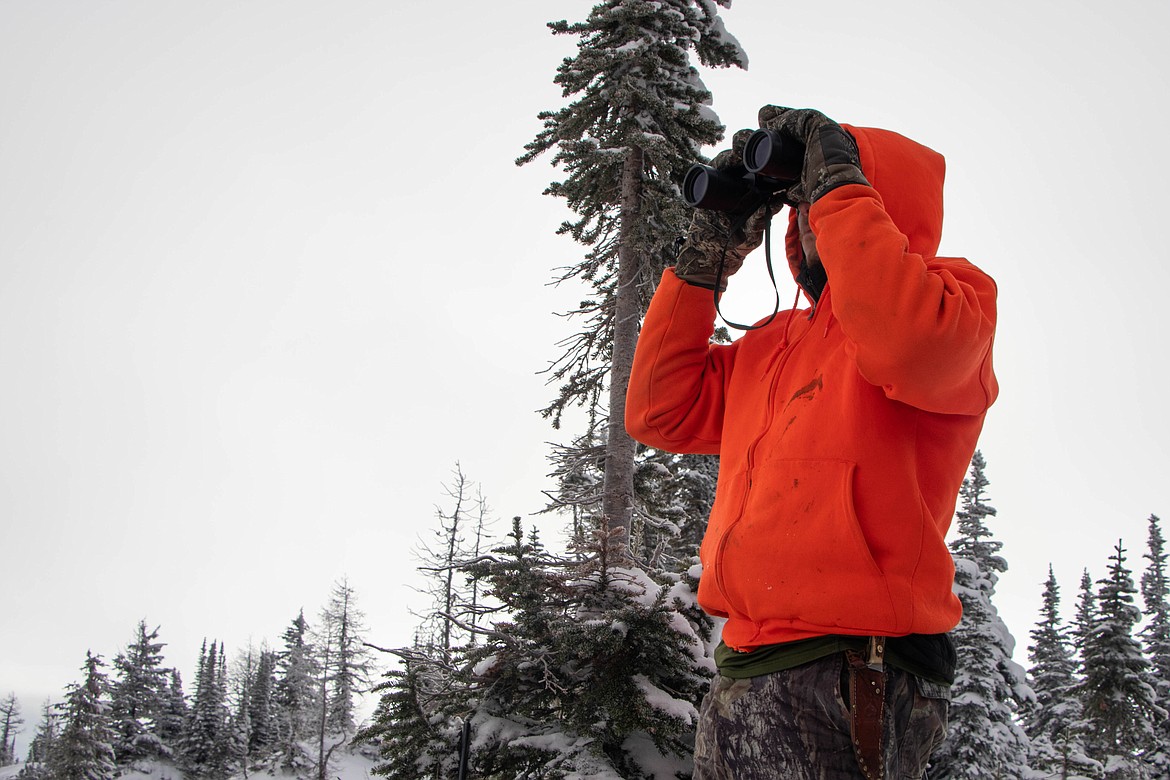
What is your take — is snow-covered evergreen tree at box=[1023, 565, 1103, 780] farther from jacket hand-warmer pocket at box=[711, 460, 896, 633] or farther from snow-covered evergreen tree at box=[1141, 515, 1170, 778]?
jacket hand-warmer pocket at box=[711, 460, 896, 633]

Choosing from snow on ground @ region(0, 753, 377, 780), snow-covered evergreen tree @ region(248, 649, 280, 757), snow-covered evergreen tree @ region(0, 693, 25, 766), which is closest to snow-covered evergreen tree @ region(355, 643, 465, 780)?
snow on ground @ region(0, 753, 377, 780)

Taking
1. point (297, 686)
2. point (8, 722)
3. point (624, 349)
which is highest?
point (624, 349)

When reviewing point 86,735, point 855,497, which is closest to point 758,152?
point 855,497

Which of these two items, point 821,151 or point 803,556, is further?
point 821,151

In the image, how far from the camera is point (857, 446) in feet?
6.13

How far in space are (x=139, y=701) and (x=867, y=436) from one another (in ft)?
172

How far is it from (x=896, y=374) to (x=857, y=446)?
221 millimetres

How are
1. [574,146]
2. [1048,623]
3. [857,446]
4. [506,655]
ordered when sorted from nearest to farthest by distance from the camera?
1. [857,446]
2. [506,655]
3. [574,146]
4. [1048,623]

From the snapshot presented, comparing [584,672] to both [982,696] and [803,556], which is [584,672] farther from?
[982,696]

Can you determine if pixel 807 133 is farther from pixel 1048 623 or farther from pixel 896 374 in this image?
pixel 1048 623

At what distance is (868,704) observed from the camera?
1710mm

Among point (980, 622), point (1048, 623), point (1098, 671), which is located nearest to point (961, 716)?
point (980, 622)

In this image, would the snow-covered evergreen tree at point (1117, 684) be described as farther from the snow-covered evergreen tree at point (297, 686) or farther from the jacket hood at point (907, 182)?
the snow-covered evergreen tree at point (297, 686)

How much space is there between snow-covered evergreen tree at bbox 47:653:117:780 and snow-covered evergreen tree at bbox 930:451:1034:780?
34947 millimetres
